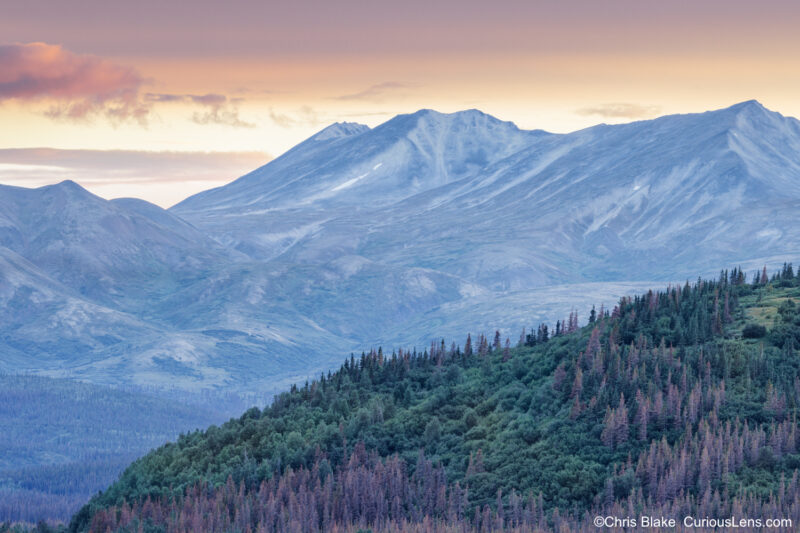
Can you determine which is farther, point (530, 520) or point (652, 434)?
point (652, 434)

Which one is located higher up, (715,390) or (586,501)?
(715,390)

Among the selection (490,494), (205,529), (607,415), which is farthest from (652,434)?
(205,529)

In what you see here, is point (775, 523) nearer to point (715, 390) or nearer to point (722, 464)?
point (722, 464)

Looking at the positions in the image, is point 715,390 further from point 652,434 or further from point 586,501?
point 586,501

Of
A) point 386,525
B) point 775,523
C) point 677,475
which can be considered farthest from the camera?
point 386,525

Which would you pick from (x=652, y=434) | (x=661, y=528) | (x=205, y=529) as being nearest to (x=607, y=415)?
(x=652, y=434)

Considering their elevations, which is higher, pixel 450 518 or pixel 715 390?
pixel 715 390

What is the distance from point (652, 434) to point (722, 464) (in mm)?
17248

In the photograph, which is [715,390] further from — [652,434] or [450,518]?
[450,518]

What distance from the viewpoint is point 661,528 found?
161 m

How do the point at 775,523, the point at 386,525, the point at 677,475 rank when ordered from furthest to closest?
the point at 386,525
the point at 677,475
the point at 775,523

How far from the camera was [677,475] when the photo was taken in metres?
174

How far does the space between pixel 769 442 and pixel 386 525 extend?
55359 mm

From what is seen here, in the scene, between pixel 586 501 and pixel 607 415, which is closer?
pixel 586 501
